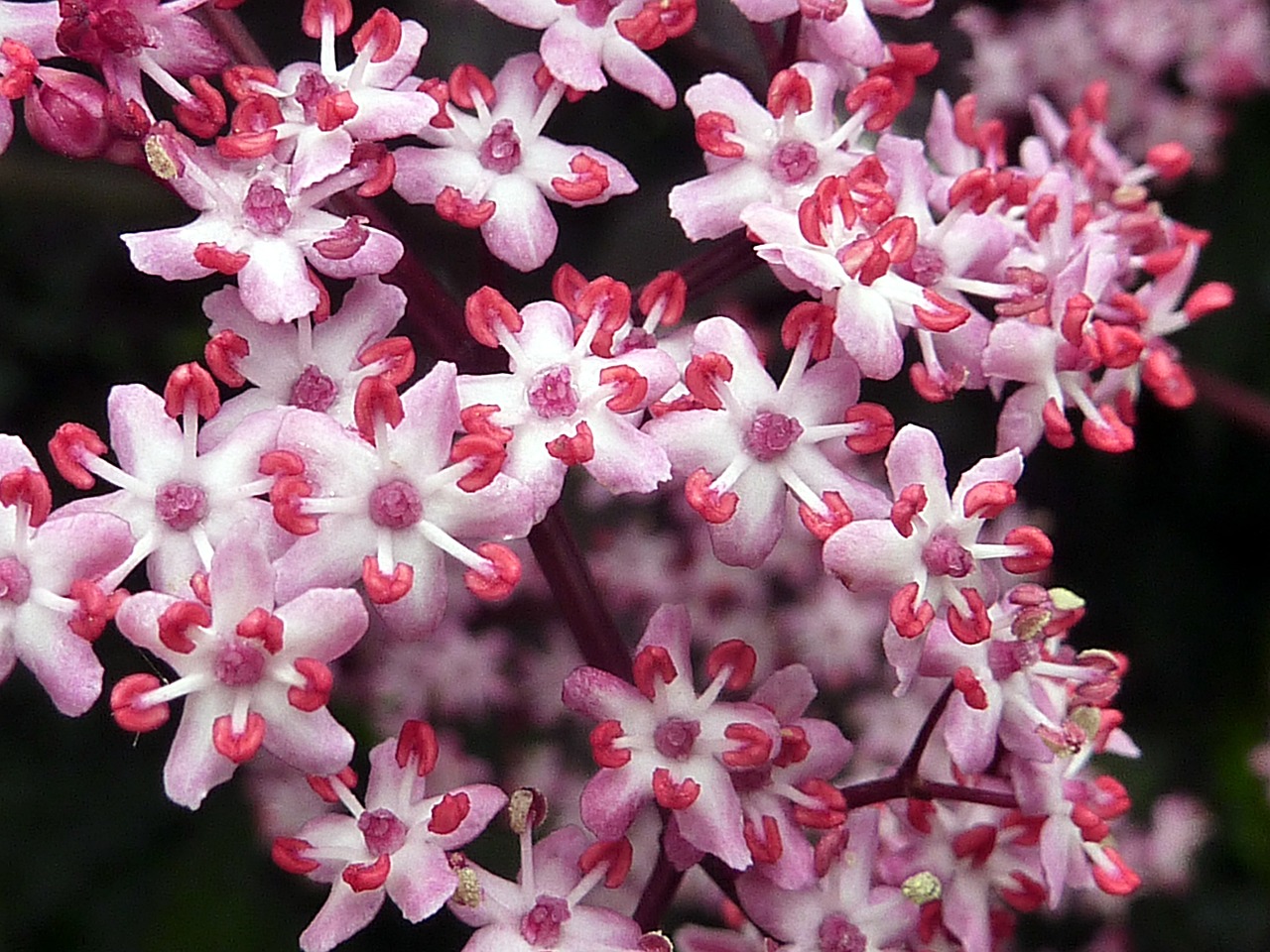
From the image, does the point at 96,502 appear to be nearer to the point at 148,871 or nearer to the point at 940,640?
the point at 940,640

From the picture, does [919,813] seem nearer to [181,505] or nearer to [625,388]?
[625,388]

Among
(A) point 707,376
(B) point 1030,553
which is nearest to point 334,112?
(A) point 707,376

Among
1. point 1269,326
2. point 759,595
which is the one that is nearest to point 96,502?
point 759,595

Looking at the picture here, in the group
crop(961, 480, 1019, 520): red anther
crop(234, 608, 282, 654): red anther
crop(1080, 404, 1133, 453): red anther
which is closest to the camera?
crop(234, 608, 282, 654): red anther

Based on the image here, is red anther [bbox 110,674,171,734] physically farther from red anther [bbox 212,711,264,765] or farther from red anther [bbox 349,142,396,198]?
red anther [bbox 349,142,396,198]

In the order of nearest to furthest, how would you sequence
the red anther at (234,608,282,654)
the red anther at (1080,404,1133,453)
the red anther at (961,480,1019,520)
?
the red anther at (234,608,282,654)
the red anther at (961,480,1019,520)
the red anther at (1080,404,1133,453)

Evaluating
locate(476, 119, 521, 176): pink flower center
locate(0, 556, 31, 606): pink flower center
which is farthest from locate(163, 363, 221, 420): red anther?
locate(476, 119, 521, 176): pink flower center
